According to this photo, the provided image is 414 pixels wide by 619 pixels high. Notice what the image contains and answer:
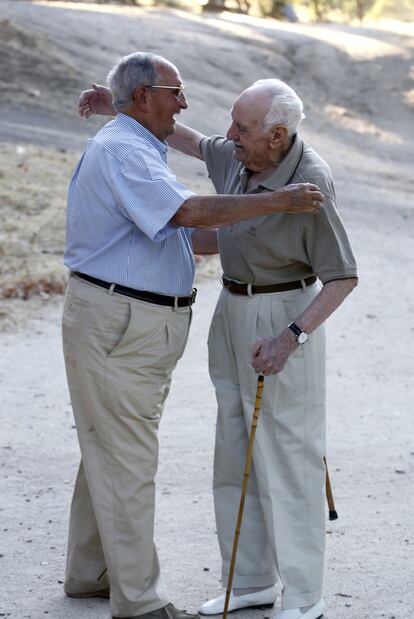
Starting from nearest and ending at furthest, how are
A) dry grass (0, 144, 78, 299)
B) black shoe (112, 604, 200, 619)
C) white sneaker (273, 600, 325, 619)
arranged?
black shoe (112, 604, 200, 619), white sneaker (273, 600, 325, 619), dry grass (0, 144, 78, 299)

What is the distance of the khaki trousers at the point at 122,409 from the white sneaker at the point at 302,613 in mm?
418

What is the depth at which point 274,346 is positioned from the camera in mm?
3789

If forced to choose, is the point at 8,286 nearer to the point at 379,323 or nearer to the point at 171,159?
the point at 379,323

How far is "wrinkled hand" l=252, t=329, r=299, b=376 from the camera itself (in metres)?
3.78

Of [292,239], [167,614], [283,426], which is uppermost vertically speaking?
[292,239]

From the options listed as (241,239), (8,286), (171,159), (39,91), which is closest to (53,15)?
(39,91)

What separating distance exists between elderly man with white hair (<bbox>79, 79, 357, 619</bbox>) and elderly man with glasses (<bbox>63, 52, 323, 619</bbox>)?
8.4 inches

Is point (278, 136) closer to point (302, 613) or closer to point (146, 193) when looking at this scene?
point (146, 193)

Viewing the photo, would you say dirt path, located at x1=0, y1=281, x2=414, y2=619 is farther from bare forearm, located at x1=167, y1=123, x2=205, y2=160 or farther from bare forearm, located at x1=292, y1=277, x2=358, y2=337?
bare forearm, located at x1=167, y1=123, x2=205, y2=160

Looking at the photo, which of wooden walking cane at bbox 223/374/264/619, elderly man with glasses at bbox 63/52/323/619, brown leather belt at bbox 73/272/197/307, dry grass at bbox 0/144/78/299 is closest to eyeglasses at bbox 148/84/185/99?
elderly man with glasses at bbox 63/52/323/619

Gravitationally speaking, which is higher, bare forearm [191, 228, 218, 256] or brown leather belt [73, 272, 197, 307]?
bare forearm [191, 228, 218, 256]

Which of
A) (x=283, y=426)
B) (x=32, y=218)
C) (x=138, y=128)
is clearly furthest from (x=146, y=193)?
(x=32, y=218)

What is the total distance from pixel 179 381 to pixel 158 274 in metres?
3.59

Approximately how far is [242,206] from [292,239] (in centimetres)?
31
